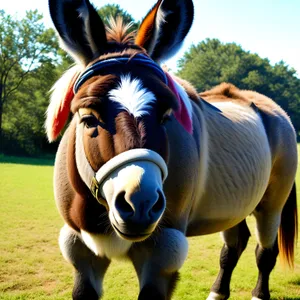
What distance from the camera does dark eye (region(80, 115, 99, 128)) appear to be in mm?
1975

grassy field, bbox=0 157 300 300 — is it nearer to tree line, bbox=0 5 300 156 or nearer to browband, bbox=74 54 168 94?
browband, bbox=74 54 168 94

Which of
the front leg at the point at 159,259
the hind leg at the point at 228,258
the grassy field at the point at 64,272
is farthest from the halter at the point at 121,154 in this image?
the hind leg at the point at 228,258

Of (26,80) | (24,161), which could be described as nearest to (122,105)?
(24,161)

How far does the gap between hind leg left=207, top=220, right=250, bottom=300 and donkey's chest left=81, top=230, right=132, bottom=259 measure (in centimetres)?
246

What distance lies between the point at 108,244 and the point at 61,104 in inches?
40.6

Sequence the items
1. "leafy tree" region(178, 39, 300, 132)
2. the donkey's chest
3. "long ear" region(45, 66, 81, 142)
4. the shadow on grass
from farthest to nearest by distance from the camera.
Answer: "leafy tree" region(178, 39, 300, 132) < the shadow on grass < "long ear" region(45, 66, 81, 142) < the donkey's chest

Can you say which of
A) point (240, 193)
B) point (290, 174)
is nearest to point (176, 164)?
point (240, 193)

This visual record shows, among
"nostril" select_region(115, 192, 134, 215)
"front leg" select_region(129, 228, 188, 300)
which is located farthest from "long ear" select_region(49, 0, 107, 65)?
"front leg" select_region(129, 228, 188, 300)

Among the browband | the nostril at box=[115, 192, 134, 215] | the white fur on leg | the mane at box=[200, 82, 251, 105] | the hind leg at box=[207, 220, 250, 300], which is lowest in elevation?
the white fur on leg

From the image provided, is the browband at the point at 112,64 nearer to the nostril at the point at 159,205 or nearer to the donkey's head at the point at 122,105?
the donkey's head at the point at 122,105

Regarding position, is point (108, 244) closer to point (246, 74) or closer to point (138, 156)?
point (138, 156)

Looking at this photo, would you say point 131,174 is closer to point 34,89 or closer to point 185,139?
point 185,139

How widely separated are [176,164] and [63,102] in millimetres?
909

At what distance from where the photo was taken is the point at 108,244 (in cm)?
230
